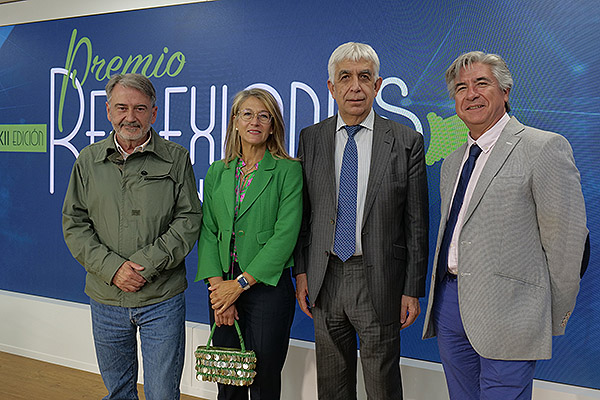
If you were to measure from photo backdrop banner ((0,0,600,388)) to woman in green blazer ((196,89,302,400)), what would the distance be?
1.19 m

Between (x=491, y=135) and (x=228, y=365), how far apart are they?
140cm

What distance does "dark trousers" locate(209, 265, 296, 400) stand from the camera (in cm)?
232

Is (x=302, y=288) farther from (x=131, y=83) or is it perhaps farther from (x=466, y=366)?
(x=131, y=83)

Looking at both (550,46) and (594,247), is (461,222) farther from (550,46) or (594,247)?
(550,46)

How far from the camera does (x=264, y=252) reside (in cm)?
227

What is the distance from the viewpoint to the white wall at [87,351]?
2.97 m

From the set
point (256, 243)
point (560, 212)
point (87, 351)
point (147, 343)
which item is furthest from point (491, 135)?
point (87, 351)

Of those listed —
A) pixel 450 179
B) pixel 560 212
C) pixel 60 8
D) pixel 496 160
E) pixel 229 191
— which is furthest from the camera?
pixel 60 8

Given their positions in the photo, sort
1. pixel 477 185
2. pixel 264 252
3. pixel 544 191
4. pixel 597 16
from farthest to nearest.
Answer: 1. pixel 597 16
2. pixel 264 252
3. pixel 477 185
4. pixel 544 191

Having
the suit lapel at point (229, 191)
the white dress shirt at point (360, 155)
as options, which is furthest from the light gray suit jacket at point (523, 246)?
the suit lapel at point (229, 191)

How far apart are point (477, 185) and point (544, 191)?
0.22 meters

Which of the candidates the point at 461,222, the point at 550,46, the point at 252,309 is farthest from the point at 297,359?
the point at 550,46

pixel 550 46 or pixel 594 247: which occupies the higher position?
pixel 550 46

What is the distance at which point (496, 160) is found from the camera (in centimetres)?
189
